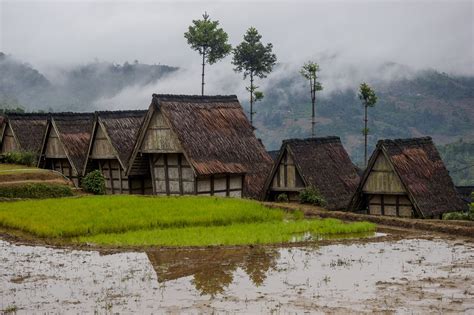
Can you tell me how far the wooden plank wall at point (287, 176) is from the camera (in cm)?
2923

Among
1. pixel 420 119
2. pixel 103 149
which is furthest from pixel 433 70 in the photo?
pixel 103 149

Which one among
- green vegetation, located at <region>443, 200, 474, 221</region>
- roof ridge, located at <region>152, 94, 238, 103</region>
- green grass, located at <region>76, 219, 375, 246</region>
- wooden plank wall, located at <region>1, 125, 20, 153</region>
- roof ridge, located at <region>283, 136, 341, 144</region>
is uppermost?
roof ridge, located at <region>152, 94, 238, 103</region>

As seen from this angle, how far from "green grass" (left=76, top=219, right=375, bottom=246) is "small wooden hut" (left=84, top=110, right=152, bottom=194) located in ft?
42.8

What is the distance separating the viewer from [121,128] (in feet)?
113

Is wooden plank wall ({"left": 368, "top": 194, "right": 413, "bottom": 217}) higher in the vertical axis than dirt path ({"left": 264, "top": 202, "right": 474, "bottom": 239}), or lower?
higher

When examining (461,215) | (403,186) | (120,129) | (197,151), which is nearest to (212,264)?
(461,215)

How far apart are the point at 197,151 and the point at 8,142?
15631mm

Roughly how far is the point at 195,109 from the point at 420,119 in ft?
305

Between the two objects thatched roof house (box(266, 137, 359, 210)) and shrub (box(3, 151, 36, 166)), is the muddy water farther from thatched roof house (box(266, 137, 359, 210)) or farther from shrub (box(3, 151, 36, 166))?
shrub (box(3, 151, 36, 166))

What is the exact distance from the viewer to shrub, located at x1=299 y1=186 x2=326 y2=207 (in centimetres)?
2784

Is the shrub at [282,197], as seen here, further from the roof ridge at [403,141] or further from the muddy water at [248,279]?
the muddy water at [248,279]

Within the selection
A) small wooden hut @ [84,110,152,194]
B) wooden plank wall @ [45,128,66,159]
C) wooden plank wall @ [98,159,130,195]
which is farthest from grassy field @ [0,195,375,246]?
wooden plank wall @ [45,128,66,159]

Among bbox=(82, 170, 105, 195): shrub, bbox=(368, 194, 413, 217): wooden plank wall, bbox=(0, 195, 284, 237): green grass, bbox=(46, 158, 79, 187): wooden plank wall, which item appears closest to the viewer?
bbox=(0, 195, 284, 237): green grass

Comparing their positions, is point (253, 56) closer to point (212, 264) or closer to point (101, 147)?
point (101, 147)
